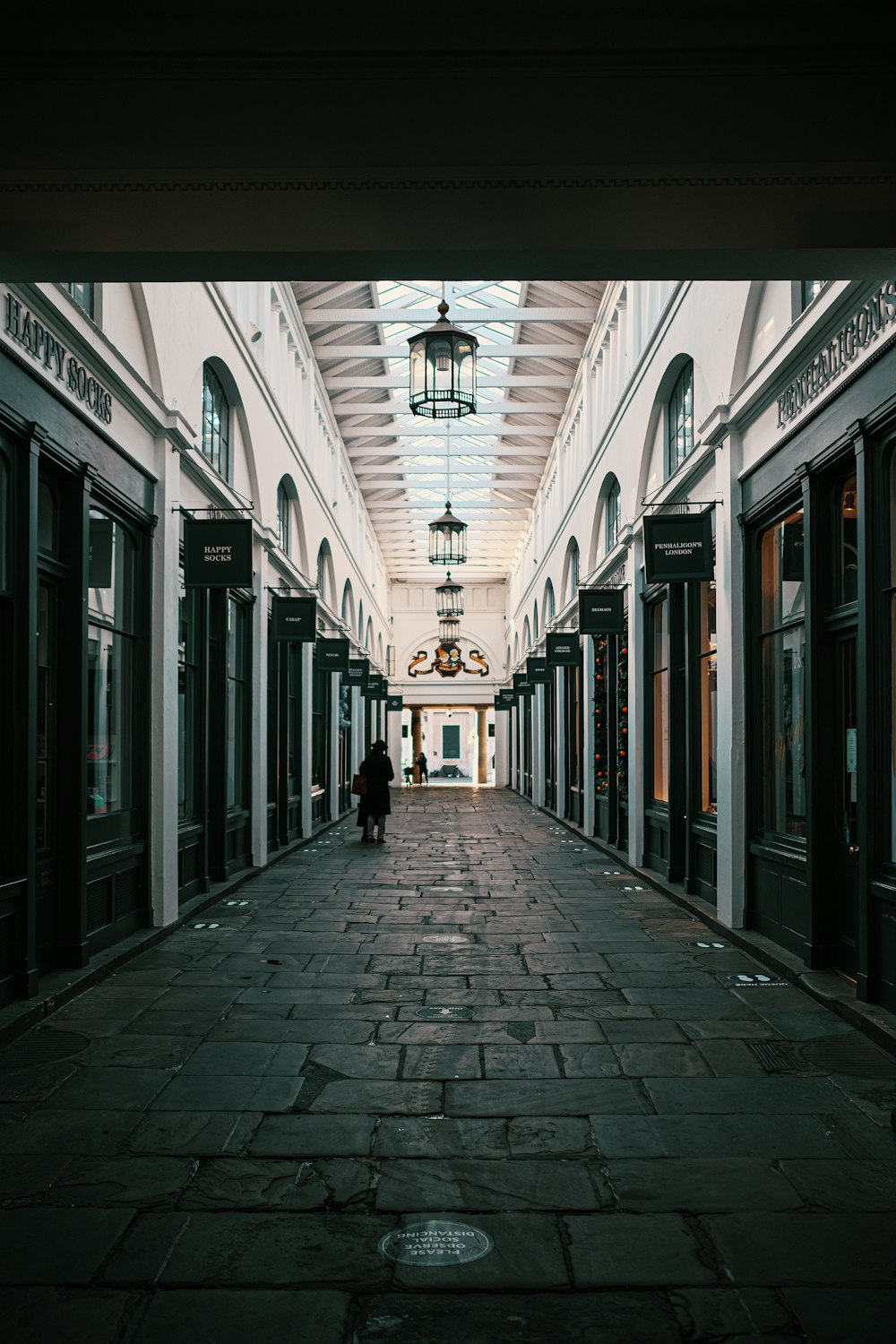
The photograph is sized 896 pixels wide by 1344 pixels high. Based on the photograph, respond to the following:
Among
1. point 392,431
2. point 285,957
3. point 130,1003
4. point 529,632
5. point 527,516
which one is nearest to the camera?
point 130,1003

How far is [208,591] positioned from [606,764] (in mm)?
7613

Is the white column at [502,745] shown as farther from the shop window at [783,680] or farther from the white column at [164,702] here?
the shop window at [783,680]

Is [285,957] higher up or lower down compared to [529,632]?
lower down

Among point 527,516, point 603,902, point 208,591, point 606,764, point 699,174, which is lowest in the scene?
point 603,902

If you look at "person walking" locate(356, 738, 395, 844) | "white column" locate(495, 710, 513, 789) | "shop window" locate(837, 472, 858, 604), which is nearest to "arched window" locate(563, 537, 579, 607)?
"person walking" locate(356, 738, 395, 844)

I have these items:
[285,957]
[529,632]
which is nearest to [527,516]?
[529,632]

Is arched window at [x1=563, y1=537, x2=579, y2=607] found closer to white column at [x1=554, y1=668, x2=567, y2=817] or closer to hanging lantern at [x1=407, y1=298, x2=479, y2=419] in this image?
white column at [x1=554, y1=668, x2=567, y2=817]

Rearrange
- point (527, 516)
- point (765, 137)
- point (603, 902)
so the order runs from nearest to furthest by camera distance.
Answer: point (765, 137) → point (603, 902) → point (527, 516)

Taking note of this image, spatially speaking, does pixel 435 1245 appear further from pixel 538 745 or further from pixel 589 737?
pixel 538 745

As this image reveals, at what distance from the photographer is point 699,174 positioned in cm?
488

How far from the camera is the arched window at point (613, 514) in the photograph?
16714mm

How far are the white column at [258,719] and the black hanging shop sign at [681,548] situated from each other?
5460mm

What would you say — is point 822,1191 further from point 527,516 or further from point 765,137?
point 527,516

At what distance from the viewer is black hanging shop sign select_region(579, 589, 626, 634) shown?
47.1 ft
